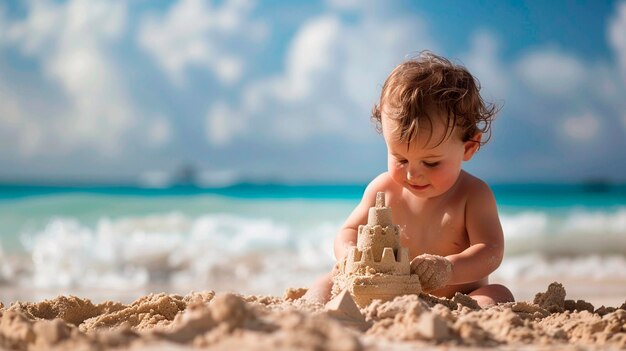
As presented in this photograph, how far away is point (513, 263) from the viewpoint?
8.48m

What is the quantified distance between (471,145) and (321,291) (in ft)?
2.88

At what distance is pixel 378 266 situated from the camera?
109 inches

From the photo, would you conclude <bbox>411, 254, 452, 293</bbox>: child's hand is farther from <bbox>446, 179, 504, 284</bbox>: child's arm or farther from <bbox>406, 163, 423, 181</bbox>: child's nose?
<bbox>406, 163, 423, 181</bbox>: child's nose

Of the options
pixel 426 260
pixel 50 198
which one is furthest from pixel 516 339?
pixel 50 198

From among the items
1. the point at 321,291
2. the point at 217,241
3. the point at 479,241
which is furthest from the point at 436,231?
the point at 217,241

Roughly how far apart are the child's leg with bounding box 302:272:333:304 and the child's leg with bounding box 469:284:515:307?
1.97 feet

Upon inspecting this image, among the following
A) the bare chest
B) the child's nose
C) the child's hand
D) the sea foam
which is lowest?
the sea foam

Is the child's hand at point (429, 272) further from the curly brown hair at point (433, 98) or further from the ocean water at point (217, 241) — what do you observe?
the ocean water at point (217, 241)

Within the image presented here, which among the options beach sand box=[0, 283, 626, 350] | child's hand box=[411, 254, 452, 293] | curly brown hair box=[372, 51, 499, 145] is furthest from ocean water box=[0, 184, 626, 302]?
beach sand box=[0, 283, 626, 350]

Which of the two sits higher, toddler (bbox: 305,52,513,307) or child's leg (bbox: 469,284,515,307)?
toddler (bbox: 305,52,513,307)

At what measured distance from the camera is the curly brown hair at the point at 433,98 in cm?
311

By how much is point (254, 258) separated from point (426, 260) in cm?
570

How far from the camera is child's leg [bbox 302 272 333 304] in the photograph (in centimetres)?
330

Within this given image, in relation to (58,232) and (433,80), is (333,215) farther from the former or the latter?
(433,80)
